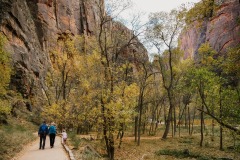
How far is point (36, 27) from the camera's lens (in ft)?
135

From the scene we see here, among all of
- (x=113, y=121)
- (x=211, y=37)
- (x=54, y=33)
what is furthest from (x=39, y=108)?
(x=211, y=37)

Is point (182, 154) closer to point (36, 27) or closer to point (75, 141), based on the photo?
point (75, 141)

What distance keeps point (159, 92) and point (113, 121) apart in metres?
25.7

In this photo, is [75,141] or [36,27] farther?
[36,27]

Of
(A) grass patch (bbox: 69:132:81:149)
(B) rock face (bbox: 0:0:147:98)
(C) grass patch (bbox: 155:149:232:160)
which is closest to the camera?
(A) grass patch (bbox: 69:132:81:149)

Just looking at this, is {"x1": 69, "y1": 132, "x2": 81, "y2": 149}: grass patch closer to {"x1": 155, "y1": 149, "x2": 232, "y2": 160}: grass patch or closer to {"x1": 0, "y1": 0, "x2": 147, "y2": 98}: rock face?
{"x1": 155, "y1": 149, "x2": 232, "y2": 160}: grass patch

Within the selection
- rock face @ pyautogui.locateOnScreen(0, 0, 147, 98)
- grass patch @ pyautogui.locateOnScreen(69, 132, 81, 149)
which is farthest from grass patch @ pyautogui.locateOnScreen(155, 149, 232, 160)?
rock face @ pyautogui.locateOnScreen(0, 0, 147, 98)

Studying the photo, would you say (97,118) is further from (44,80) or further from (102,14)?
(44,80)

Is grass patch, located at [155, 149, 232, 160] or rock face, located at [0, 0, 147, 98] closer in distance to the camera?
grass patch, located at [155, 149, 232, 160]

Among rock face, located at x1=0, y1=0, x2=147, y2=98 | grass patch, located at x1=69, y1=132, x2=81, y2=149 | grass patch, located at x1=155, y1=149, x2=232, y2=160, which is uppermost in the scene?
rock face, located at x1=0, y1=0, x2=147, y2=98

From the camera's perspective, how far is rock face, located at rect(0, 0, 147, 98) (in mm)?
29281

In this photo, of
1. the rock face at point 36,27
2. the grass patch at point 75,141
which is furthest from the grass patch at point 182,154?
the rock face at point 36,27

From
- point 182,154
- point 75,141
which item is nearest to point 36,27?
point 75,141

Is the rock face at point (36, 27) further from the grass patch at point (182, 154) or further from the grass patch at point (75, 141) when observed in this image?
the grass patch at point (182, 154)
